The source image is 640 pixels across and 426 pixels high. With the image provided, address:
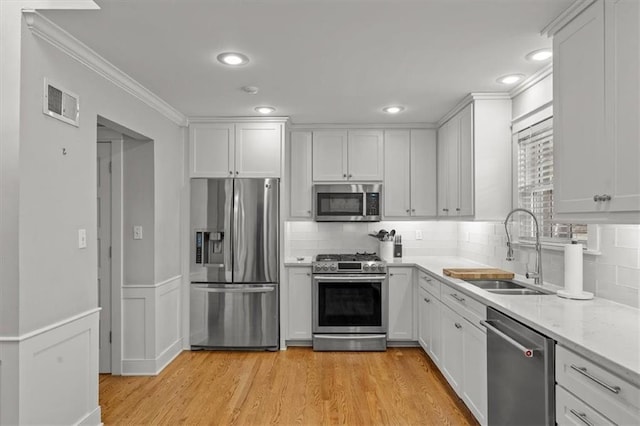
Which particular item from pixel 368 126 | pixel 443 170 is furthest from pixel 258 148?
pixel 443 170

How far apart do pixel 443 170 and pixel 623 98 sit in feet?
8.33

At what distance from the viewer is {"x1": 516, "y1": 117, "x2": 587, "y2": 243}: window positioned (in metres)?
2.70

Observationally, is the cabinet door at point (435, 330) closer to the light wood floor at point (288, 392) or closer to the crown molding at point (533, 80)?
the light wood floor at point (288, 392)

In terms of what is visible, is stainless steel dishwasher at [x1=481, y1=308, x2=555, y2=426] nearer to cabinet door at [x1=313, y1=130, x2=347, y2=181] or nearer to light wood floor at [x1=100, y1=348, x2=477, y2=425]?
light wood floor at [x1=100, y1=348, x2=477, y2=425]

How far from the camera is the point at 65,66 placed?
7.48 ft

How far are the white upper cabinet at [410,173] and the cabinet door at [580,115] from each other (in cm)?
228

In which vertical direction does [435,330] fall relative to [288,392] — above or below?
above

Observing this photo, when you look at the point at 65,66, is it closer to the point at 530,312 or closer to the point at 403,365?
the point at 530,312

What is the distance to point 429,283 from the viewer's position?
11.8 feet

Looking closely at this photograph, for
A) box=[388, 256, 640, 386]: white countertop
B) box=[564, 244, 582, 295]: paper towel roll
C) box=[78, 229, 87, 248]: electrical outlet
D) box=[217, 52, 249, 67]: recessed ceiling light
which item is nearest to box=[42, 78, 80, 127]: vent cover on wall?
box=[78, 229, 87, 248]: electrical outlet

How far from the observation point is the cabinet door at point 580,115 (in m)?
1.77

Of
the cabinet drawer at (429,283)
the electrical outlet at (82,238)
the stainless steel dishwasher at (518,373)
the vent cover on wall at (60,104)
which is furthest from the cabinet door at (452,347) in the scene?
the vent cover on wall at (60,104)

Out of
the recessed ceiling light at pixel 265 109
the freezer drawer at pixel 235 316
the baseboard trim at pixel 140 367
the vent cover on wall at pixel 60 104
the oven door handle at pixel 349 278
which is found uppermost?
the recessed ceiling light at pixel 265 109

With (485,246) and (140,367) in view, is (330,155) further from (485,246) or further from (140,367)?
(140,367)
